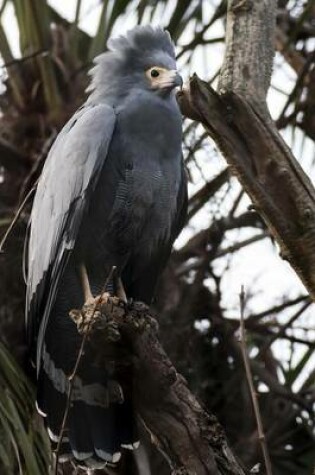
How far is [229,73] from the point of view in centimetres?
341

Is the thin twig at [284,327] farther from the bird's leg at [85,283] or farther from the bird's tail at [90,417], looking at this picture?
the bird's tail at [90,417]

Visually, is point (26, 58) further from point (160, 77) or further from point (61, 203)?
point (61, 203)

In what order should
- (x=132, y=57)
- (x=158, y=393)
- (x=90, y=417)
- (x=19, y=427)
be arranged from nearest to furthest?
(x=158, y=393), (x=19, y=427), (x=90, y=417), (x=132, y=57)

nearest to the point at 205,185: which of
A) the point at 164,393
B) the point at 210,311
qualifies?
the point at 210,311

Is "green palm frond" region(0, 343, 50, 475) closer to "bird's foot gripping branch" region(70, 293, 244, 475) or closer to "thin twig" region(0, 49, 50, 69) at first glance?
"bird's foot gripping branch" region(70, 293, 244, 475)

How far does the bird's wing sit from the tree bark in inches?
19.5

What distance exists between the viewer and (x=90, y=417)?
3.54 metres

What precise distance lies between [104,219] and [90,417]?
71 cm

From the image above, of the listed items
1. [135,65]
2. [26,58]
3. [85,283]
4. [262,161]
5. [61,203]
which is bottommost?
[85,283]

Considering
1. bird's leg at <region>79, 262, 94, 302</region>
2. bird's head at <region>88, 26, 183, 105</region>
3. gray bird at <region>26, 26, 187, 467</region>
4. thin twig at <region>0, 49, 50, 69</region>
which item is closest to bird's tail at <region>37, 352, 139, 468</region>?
gray bird at <region>26, 26, 187, 467</region>

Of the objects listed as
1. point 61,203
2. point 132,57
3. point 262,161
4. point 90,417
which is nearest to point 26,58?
point 132,57

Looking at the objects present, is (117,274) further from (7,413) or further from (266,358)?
(266,358)

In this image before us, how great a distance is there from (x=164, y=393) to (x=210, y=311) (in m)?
1.97

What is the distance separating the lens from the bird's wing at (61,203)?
3.59 metres
